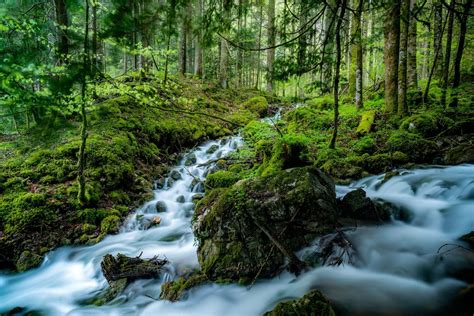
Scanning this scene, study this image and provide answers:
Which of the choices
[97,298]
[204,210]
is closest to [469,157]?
[204,210]

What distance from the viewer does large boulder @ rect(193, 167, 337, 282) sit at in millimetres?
4305

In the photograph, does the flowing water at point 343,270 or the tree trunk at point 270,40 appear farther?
the tree trunk at point 270,40

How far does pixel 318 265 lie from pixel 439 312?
4.76 ft

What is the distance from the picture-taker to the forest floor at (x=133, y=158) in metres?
6.10

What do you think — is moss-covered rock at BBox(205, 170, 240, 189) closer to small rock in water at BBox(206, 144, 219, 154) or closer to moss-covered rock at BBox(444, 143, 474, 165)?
small rock in water at BBox(206, 144, 219, 154)

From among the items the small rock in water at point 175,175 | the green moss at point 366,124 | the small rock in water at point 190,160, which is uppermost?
the green moss at point 366,124

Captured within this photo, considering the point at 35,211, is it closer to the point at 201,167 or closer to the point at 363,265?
the point at 201,167

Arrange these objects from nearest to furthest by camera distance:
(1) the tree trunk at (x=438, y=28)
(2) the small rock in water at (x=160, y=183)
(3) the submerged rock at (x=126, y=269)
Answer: (3) the submerged rock at (x=126, y=269)
(1) the tree trunk at (x=438, y=28)
(2) the small rock in water at (x=160, y=183)

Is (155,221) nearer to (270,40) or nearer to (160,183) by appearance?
(160,183)

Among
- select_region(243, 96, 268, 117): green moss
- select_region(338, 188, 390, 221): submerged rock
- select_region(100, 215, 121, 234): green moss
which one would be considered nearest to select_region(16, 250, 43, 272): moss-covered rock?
select_region(100, 215, 121, 234): green moss

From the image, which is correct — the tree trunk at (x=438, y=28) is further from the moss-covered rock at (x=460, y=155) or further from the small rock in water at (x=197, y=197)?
the small rock in water at (x=197, y=197)

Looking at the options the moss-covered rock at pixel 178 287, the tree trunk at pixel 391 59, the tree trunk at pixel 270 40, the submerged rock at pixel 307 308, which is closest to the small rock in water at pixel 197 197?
the moss-covered rock at pixel 178 287

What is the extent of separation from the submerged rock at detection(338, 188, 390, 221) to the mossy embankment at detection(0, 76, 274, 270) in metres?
2.43

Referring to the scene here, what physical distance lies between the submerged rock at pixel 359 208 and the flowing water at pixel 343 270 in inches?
10.4
